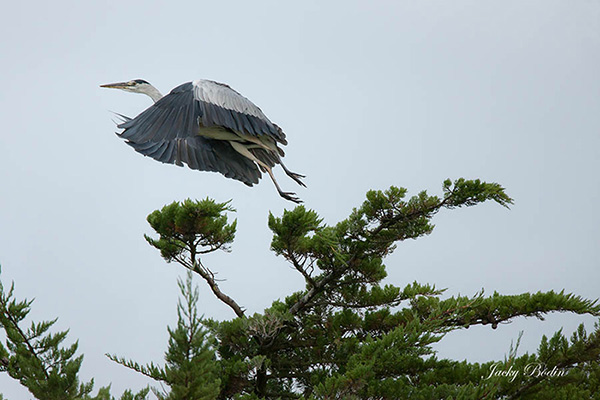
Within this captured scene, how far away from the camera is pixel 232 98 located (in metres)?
6.61

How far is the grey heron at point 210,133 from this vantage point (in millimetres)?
6203

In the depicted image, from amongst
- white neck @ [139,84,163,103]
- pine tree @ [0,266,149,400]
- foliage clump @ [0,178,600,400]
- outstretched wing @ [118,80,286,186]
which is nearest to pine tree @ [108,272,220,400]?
pine tree @ [0,266,149,400]

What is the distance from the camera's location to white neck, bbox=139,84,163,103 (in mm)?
8562

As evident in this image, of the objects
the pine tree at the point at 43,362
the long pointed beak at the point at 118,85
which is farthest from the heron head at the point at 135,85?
the pine tree at the point at 43,362

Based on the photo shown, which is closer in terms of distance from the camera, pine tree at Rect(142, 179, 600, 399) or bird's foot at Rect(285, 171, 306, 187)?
pine tree at Rect(142, 179, 600, 399)

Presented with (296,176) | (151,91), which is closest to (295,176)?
(296,176)

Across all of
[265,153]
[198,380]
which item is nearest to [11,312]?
[198,380]

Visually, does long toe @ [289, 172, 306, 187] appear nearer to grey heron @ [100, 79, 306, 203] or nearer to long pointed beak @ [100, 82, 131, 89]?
grey heron @ [100, 79, 306, 203]

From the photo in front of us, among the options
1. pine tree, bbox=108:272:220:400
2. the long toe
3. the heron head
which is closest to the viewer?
pine tree, bbox=108:272:220:400

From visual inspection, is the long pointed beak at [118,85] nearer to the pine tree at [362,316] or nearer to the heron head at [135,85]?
the heron head at [135,85]

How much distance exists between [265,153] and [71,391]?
4090 mm

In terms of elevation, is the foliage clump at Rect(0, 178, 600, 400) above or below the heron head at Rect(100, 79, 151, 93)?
below

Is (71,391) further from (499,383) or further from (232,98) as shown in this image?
(232,98)

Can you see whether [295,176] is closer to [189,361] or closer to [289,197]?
[289,197]
